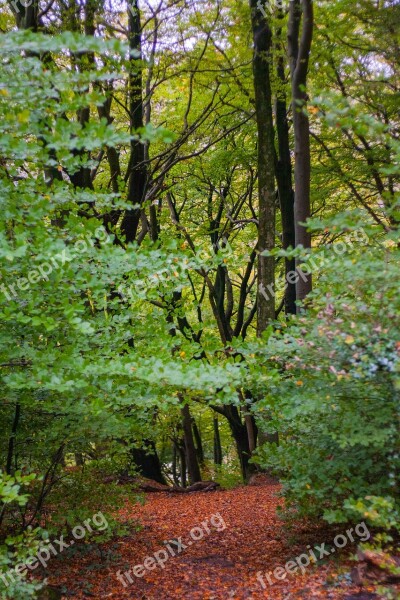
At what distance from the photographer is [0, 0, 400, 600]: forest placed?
3070 mm

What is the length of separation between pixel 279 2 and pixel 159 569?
8059 mm

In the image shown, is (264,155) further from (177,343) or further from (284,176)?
(177,343)

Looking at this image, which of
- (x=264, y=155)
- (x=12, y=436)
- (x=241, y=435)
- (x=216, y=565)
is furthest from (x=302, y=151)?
(x=241, y=435)

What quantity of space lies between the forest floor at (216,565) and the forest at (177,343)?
3 cm

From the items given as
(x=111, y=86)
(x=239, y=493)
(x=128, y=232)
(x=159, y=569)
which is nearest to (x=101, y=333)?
(x=159, y=569)

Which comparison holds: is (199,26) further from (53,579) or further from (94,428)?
(53,579)

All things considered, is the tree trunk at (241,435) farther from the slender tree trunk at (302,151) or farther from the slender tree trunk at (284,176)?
the slender tree trunk at (302,151)

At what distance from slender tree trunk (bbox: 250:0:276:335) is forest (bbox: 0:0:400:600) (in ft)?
0.11

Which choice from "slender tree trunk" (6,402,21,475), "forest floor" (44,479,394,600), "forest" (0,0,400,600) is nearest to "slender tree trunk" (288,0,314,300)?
"forest" (0,0,400,600)

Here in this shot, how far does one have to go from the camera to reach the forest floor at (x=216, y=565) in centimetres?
396

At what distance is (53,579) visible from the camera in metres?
4.70

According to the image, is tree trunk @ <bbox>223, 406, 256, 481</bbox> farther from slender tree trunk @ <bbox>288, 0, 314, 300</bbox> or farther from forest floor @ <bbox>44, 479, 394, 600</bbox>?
slender tree trunk @ <bbox>288, 0, 314, 300</bbox>

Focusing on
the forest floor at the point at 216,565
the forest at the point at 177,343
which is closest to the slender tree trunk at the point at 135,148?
the forest at the point at 177,343

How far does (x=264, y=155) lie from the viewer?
7965 mm
